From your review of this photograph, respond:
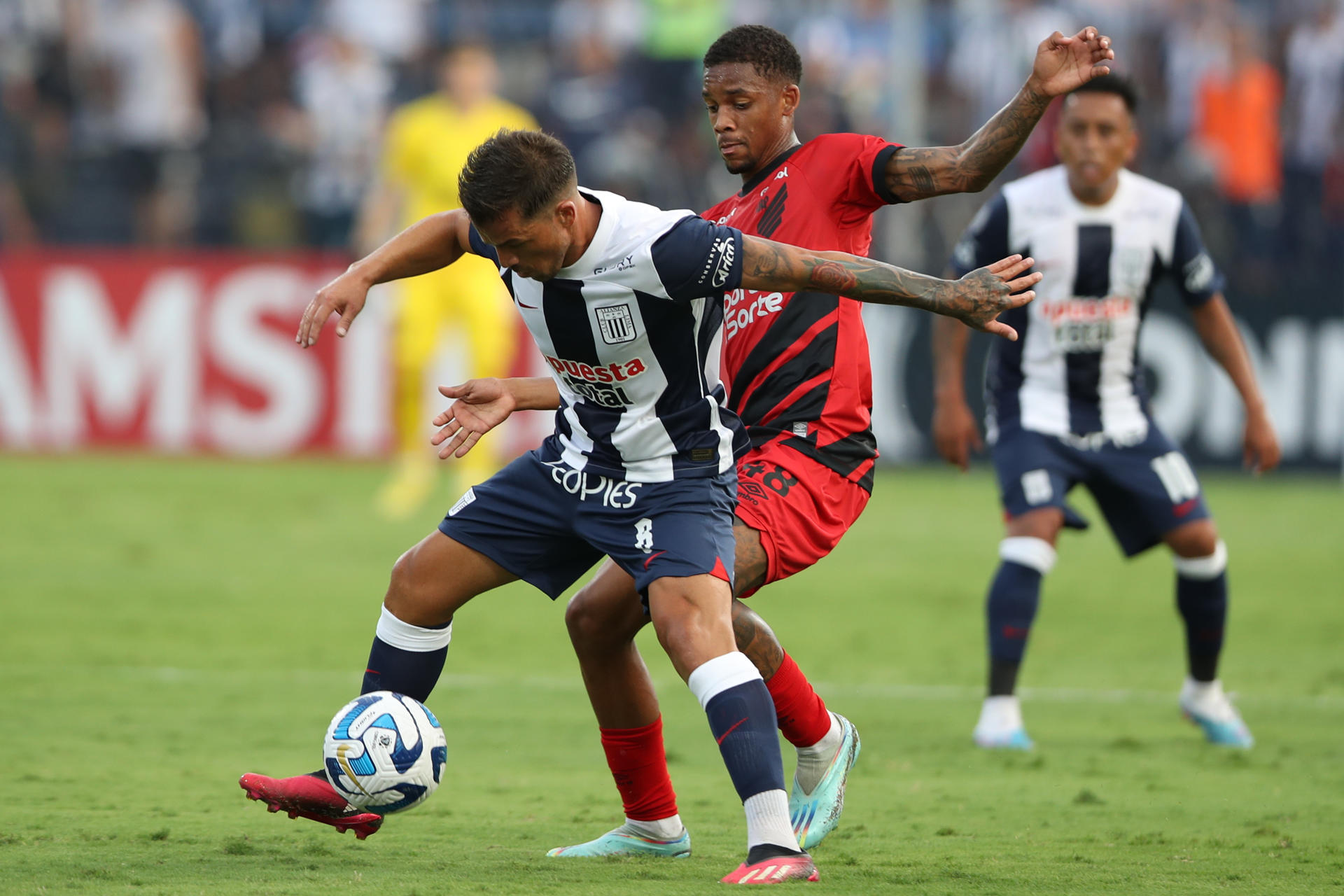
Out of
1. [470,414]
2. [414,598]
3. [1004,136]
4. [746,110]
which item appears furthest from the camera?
[746,110]

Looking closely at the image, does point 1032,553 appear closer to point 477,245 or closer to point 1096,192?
point 1096,192

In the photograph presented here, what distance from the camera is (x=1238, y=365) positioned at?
6770mm

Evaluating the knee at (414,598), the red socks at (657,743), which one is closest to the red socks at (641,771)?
the red socks at (657,743)

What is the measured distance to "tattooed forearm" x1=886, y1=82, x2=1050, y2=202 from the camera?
15.3ft

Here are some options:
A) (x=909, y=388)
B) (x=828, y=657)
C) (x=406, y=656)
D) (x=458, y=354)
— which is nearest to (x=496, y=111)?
(x=458, y=354)

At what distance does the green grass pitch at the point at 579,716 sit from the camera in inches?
170

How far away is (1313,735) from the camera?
6594 millimetres

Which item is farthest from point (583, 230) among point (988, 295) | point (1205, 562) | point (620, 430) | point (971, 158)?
point (1205, 562)

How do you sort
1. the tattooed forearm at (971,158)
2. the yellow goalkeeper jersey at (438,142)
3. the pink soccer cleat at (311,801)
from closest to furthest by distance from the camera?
the pink soccer cleat at (311,801)
the tattooed forearm at (971,158)
the yellow goalkeeper jersey at (438,142)

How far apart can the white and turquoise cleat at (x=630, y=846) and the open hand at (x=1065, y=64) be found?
2.25 m

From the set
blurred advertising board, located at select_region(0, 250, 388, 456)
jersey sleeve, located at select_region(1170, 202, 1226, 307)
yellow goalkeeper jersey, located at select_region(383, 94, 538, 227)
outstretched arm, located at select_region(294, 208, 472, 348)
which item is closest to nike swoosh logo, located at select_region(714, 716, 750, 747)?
outstretched arm, located at select_region(294, 208, 472, 348)

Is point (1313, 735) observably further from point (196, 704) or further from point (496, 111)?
point (496, 111)

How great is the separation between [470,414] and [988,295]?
132 cm

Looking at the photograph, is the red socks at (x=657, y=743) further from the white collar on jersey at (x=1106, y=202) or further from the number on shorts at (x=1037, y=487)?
the white collar on jersey at (x=1106, y=202)
